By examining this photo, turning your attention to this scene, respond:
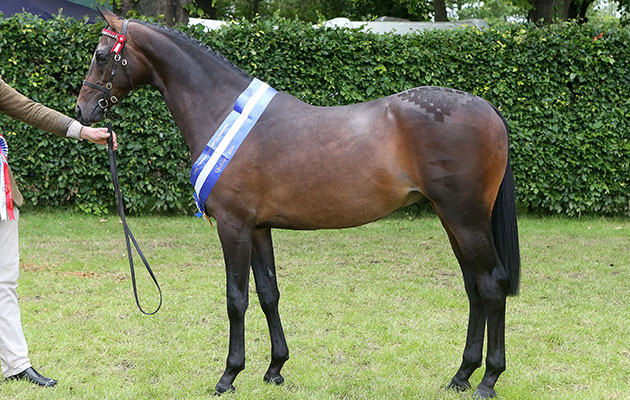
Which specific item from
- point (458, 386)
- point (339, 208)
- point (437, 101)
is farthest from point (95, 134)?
point (458, 386)

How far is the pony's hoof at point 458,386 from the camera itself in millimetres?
3795

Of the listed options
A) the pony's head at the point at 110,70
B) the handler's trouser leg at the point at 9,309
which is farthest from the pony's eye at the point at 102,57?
the handler's trouser leg at the point at 9,309

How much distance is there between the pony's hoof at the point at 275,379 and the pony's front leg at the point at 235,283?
0.26 m

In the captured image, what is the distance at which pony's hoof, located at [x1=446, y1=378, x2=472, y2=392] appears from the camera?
3.79m

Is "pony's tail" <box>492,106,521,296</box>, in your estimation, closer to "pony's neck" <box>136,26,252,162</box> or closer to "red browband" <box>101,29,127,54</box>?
"pony's neck" <box>136,26,252,162</box>

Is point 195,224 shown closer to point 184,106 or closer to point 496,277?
point 184,106

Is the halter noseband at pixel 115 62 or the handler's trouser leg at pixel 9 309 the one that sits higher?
the halter noseband at pixel 115 62

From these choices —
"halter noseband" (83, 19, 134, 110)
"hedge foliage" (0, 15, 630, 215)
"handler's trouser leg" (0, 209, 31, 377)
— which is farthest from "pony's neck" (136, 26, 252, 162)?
"hedge foliage" (0, 15, 630, 215)

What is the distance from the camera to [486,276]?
353 centimetres

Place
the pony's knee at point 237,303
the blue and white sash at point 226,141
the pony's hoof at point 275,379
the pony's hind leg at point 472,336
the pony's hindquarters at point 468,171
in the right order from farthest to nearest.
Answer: the pony's hoof at point 275,379
the pony's hind leg at point 472,336
the pony's knee at point 237,303
the blue and white sash at point 226,141
the pony's hindquarters at point 468,171

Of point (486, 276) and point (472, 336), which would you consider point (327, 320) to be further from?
point (486, 276)

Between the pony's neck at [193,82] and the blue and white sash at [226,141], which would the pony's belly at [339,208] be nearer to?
the blue and white sash at [226,141]

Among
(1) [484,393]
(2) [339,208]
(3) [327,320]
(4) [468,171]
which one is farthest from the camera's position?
(3) [327,320]

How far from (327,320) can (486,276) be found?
1911mm
